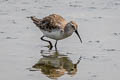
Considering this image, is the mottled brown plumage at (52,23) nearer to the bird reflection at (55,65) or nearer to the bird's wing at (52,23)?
the bird's wing at (52,23)

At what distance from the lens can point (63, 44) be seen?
492 inches

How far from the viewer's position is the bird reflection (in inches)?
397

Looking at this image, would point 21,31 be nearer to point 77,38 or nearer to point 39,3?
point 77,38

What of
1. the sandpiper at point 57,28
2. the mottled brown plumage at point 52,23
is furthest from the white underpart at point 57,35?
the mottled brown plumage at point 52,23

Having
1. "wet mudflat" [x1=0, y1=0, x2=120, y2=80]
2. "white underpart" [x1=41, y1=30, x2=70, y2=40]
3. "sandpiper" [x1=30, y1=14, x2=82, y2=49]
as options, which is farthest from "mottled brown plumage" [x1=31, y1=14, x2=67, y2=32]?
"wet mudflat" [x1=0, y1=0, x2=120, y2=80]

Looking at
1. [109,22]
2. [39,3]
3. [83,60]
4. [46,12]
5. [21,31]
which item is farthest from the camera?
[39,3]

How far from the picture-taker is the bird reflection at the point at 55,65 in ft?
33.1

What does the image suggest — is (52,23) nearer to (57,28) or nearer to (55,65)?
(57,28)

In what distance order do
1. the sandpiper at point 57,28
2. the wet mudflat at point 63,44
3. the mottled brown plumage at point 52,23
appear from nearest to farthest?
the wet mudflat at point 63,44
the sandpiper at point 57,28
the mottled brown plumage at point 52,23

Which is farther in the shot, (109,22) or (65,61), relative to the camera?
(109,22)

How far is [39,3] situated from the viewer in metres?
16.6

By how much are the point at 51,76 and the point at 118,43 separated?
297cm

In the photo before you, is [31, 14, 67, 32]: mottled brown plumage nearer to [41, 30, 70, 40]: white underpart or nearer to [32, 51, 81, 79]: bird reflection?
[41, 30, 70, 40]: white underpart

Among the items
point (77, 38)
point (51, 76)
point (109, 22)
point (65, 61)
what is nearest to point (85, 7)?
point (109, 22)
